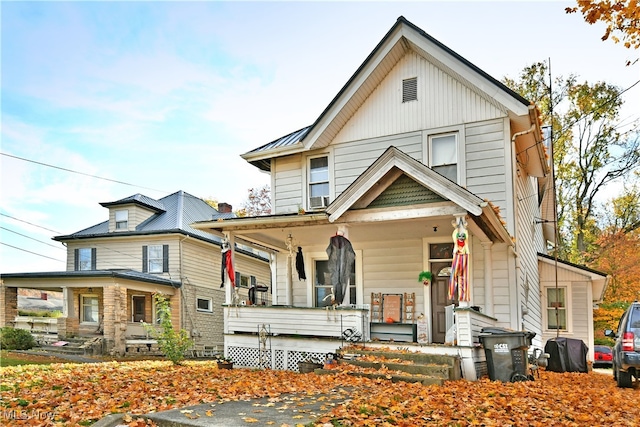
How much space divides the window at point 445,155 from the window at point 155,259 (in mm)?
15746

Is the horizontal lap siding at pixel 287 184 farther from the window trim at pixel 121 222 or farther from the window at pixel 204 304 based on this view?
the window trim at pixel 121 222

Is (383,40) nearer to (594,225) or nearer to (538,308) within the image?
(538,308)

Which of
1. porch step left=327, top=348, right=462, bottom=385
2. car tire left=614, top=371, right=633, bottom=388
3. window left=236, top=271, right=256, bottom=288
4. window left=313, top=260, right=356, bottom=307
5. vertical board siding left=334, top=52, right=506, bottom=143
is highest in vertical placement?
vertical board siding left=334, top=52, right=506, bottom=143

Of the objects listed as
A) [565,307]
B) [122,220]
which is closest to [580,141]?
[565,307]

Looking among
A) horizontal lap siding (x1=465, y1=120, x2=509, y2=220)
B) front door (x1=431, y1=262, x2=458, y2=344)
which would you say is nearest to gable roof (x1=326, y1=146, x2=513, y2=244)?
horizontal lap siding (x1=465, y1=120, x2=509, y2=220)

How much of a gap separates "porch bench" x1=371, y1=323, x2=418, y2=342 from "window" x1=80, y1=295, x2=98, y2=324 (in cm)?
1689

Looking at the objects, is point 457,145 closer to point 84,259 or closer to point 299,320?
point 299,320

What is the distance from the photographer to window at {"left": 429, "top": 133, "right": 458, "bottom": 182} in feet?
45.9

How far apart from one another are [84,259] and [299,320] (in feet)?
61.7

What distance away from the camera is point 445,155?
14156 mm

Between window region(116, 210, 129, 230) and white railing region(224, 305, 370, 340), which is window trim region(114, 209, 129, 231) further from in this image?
white railing region(224, 305, 370, 340)

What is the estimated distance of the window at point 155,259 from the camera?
2566 centimetres

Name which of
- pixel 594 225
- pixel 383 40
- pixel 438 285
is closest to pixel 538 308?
pixel 438 285

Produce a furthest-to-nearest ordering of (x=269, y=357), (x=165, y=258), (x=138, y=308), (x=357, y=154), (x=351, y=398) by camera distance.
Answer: (x=138, y=308)
(x=165, y=258)
(x=357, y=154)
(x=269, y=357)
(x=351, y=398)
